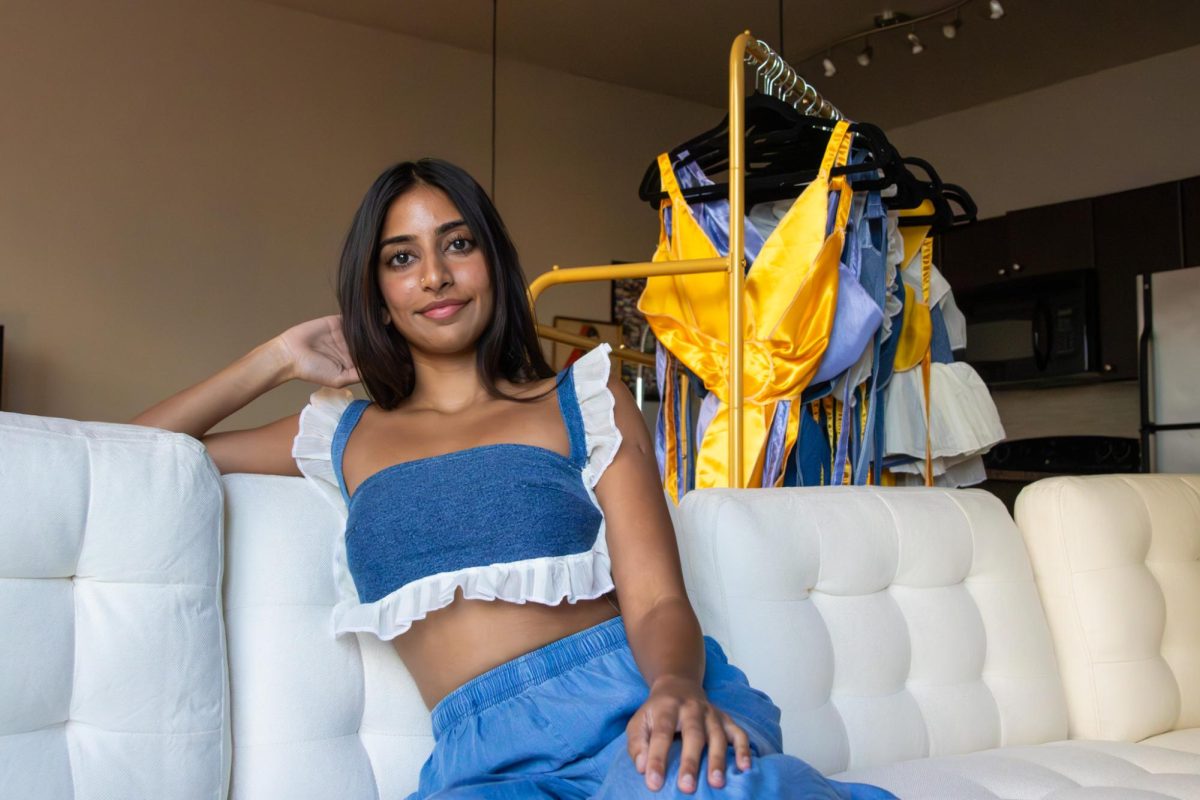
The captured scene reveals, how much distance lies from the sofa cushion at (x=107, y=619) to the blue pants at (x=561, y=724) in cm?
25

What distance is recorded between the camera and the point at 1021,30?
496 cm

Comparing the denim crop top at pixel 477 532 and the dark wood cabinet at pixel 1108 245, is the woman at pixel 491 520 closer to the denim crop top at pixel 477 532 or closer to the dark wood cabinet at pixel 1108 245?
the denim crop top at pixel 477 532

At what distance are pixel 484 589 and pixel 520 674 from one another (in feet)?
0.32

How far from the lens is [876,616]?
169 cm

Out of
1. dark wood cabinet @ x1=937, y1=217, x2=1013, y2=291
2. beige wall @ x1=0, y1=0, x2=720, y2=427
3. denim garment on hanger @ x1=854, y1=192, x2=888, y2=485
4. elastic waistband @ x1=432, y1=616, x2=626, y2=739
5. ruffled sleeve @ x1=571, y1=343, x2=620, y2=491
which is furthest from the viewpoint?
dark wood cabinet @ x1=937, y1=217, x2=1013, y2=291

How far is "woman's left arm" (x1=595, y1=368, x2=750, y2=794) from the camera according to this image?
37.9 inches

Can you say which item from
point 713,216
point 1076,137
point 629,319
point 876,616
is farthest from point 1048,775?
point 1076,137

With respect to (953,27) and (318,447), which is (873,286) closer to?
(318,447)

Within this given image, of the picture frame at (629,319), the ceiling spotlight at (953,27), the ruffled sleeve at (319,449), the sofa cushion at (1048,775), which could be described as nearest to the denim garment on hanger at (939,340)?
the sofa cushion at (1048,775)

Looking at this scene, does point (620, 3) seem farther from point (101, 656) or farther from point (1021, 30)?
point (101, 656)

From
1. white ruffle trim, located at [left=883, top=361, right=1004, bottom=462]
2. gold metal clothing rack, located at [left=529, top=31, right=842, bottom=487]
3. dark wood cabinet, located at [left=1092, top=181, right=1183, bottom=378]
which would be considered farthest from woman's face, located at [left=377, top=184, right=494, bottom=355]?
dark wood cabinet, located at [left=1092, top=181, right=1183, bottom=378]

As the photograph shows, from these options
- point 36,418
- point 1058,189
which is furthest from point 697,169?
point 1058,189

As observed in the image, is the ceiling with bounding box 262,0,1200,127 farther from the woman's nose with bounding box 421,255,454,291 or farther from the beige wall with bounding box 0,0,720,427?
the woman's nose with bounding box 421,255,454,291

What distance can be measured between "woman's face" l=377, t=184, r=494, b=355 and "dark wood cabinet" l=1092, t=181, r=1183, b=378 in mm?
4171
